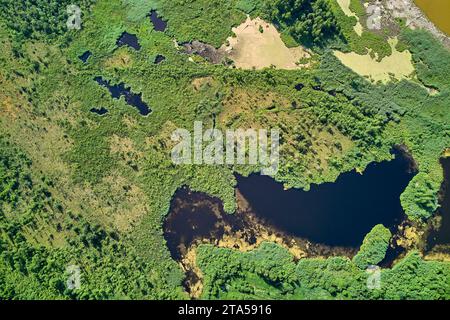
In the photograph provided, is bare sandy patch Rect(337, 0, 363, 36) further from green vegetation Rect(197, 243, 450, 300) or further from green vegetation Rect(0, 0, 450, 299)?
green vegetation Rect(197, 243, 450, 300)

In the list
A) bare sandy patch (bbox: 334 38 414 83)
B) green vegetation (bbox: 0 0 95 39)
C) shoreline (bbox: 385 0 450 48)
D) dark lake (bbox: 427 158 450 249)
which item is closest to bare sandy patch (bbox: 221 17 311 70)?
bare sandy patch (bbox: 334 38 414 83)

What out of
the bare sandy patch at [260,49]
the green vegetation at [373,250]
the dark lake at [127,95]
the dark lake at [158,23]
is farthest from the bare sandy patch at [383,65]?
the dark lake at [127,95]

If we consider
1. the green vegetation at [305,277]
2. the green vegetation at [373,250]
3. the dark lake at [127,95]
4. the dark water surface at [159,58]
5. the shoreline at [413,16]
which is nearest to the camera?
the green vegetation at [305,277]

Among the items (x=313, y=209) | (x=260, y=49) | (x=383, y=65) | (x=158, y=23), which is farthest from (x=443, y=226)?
(x=158, y=23)

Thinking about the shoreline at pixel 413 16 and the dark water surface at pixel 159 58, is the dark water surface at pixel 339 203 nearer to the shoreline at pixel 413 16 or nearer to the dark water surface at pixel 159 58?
the shoreline at pixel 413 16

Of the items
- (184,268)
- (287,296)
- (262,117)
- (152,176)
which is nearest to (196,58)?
(262,117)
